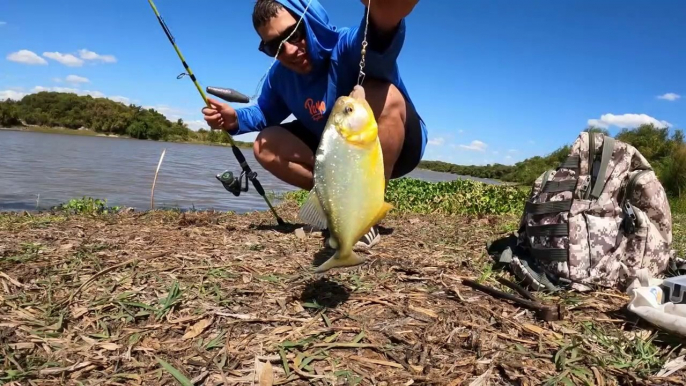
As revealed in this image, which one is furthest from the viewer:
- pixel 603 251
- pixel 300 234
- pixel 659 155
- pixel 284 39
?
pixel 659 155

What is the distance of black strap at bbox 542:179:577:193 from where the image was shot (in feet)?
9.56

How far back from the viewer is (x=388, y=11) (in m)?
2.42

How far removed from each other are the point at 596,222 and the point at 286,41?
246cm

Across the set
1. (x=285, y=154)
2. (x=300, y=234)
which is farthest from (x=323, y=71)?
(x=300, y=234)

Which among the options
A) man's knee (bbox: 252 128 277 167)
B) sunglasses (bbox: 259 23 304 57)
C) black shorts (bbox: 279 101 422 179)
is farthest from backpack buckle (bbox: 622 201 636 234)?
man's knee (bbox: 252 128 277 167)

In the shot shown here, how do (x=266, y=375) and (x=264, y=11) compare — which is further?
(x=264, y=11)

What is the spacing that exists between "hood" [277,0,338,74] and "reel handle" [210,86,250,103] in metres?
0.80

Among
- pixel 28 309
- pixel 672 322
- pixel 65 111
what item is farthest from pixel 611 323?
pixel 65 111

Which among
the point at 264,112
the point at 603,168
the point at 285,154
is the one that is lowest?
the point at 285,154

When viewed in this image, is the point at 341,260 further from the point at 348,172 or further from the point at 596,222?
the point at 596,222

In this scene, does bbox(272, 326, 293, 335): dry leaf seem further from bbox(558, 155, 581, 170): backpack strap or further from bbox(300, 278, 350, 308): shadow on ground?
bbox(558, 155, 581, 170): backpack strap

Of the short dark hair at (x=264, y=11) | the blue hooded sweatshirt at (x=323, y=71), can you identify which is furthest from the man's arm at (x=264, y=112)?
the short dark hair at (x=264, y=11)

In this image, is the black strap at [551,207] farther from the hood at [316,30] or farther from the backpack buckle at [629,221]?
the hood at [316,30]

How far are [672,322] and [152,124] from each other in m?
85.1
